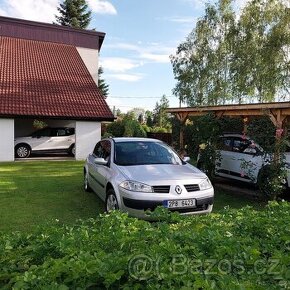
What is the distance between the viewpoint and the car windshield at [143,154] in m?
7.30

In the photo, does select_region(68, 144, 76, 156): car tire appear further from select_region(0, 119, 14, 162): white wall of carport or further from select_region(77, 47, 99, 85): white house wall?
select_region(77, 47, 99, 85): white house wall

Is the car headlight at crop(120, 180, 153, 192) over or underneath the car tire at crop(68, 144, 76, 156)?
over

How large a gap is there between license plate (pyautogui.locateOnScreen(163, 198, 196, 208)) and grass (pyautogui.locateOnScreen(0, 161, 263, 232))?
186 centimetres

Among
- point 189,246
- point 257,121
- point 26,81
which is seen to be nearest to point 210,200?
point 257,121

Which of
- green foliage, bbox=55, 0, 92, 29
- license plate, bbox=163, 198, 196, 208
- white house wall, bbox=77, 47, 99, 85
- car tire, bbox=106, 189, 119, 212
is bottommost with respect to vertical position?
car tire, bbox=106, 189, 119, 212

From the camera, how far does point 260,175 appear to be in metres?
8.72

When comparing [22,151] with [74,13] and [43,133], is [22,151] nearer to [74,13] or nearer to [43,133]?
[43,133]

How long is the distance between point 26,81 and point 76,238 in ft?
59.4

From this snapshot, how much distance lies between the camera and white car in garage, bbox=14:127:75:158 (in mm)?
18234

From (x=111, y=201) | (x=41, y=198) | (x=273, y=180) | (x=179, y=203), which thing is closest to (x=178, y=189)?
(x=179, y=203)

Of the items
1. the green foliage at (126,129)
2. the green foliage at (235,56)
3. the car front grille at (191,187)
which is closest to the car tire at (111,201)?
the car front grille at (191,187)

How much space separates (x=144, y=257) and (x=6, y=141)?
50.5ft

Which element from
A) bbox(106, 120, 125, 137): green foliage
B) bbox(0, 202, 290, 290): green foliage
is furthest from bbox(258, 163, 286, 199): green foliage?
bbox(106, 120, 125, 137): green foliage

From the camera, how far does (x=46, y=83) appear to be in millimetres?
20000
